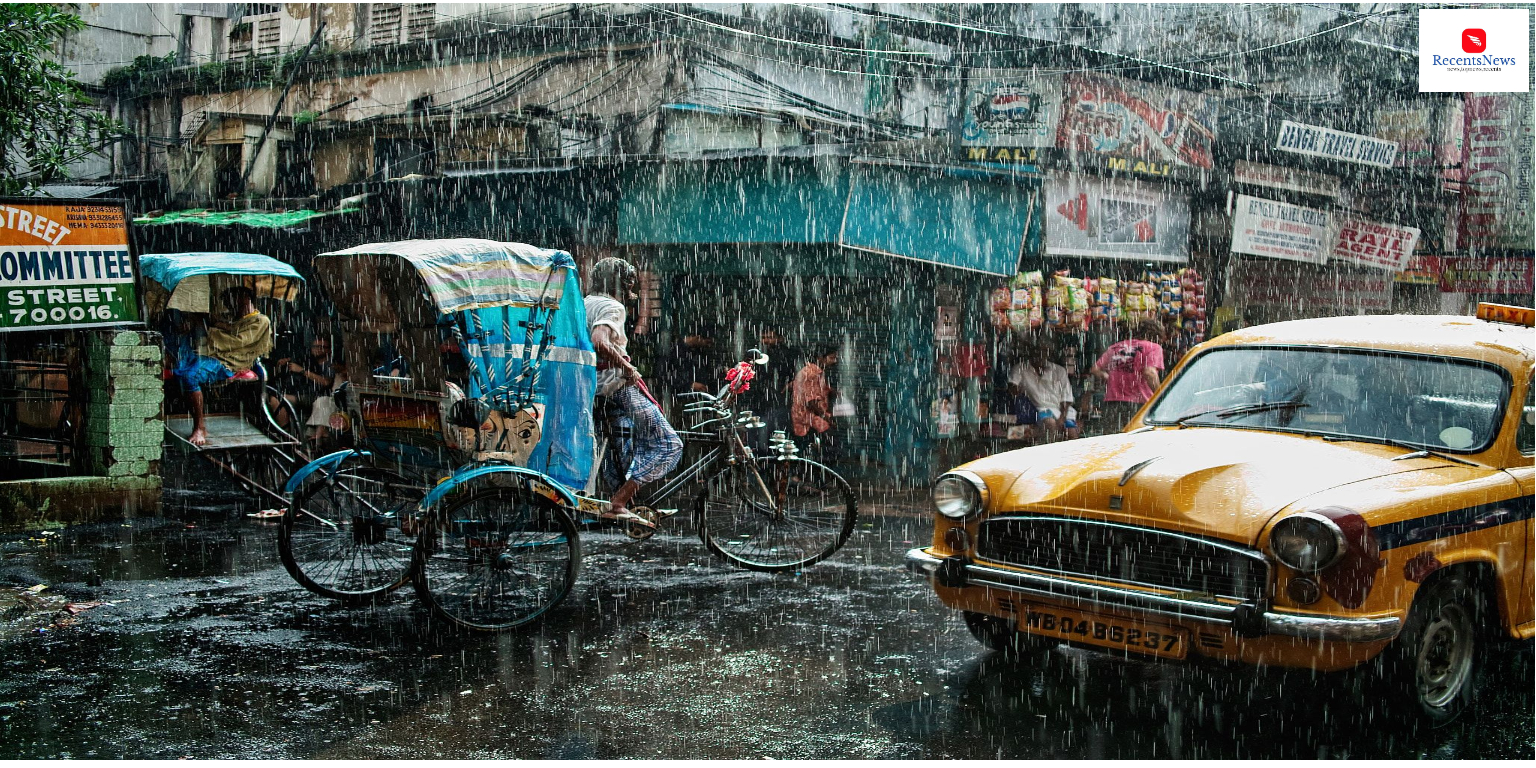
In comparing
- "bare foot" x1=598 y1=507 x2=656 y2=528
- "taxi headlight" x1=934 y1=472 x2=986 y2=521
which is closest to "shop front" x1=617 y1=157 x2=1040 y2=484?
"bare foot" x1=598 y1=507 x2=656 y2=528

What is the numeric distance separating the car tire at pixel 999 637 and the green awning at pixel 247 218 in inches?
457

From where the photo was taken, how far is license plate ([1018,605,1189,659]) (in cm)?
444

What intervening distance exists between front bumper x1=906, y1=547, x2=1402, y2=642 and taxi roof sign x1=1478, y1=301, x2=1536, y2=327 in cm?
210

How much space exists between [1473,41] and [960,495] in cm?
640

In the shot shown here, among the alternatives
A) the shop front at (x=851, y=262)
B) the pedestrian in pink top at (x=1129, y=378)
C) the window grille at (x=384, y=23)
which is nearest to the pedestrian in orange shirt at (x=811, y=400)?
the shop front at (x=851, y=262)

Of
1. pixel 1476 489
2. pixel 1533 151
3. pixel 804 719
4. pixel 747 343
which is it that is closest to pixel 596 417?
pixel 804 719

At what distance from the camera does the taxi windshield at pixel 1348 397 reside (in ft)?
16.5

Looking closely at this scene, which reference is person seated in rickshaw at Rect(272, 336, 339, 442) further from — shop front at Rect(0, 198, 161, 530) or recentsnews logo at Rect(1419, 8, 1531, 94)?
recentsnews logo at Rect(1419, 8, 1531, 94)

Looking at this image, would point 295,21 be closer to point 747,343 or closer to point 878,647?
point 747,343

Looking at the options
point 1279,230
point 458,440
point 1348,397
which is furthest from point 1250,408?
point 1279,230

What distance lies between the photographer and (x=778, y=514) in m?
7.40

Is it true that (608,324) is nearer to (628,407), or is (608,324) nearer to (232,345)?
(628,407)

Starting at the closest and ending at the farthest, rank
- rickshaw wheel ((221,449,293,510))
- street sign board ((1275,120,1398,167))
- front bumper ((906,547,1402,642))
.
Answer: front bumper ((906,547,1402,642))
rickshaw wheel ((221,449,293,510))
street sign board ((1275,120,1398,167))

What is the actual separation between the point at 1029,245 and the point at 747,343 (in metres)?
3.74
